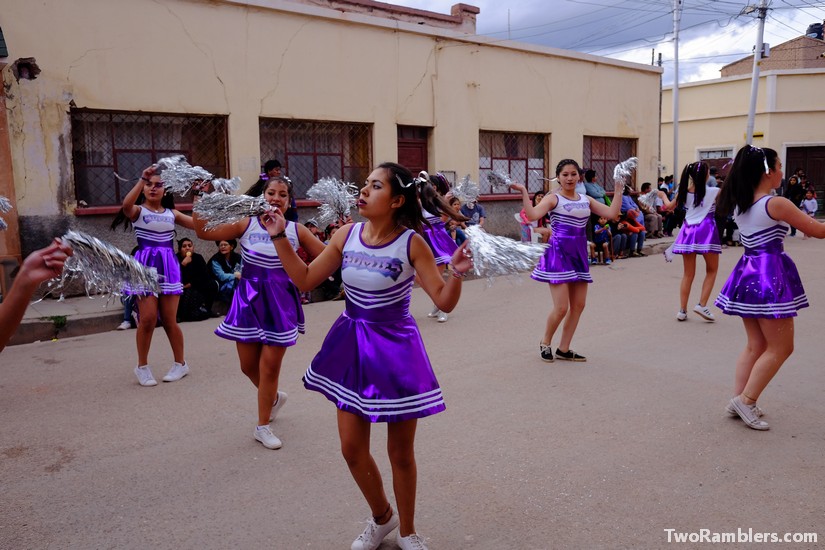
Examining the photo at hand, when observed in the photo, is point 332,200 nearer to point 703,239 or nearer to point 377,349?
point 377,349

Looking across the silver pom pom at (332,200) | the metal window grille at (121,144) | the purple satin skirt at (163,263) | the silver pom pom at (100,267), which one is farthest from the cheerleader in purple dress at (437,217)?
the metal window grille at (121,144)

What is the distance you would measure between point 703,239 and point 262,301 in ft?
18.6

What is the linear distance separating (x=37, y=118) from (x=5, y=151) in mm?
687

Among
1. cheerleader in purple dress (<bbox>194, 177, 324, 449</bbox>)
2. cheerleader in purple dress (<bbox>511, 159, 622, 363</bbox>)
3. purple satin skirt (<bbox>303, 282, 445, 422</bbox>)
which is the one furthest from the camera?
cheerleader in purple dress (<bbox>511, 159, 622, 363</bbox>)

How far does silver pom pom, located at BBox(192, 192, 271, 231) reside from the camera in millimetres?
3260

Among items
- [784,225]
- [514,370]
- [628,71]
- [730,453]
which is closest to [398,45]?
[628,71]

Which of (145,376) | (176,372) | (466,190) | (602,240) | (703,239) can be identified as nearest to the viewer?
(145,376)

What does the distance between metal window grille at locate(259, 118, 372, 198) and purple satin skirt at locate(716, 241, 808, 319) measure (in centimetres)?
919

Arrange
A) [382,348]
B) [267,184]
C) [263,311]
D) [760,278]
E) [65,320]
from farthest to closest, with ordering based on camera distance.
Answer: [65,320]
[760,278]
[263,311]
[267,184]
[382,348]

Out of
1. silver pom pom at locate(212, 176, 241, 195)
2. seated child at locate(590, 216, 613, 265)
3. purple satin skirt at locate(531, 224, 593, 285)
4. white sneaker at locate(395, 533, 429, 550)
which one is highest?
silver pom pom at locate(212, 176, 241, 195)

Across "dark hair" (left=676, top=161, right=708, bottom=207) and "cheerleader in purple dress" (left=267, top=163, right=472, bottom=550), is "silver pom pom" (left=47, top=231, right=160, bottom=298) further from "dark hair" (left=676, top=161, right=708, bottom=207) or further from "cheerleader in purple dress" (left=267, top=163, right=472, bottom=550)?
"dark hair" (left=676, top=161, right=708, bottom=207)

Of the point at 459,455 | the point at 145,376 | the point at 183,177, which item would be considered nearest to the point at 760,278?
the point at 459,455

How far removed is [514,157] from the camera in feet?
54.6

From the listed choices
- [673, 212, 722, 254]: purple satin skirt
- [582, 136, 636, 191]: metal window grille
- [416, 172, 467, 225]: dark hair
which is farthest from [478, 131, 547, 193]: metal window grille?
[416, 172, 467, 225]: dark hair
